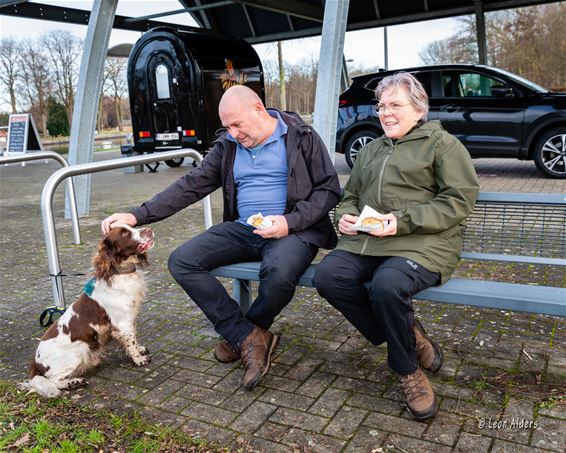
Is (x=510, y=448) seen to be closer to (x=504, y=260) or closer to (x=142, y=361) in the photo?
(x=504, y=260)

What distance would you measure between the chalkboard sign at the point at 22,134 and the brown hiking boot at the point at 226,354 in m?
14.6

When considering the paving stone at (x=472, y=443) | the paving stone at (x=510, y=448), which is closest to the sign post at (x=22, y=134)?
the paving stone at (x=472, y=443)

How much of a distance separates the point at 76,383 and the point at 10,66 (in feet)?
118

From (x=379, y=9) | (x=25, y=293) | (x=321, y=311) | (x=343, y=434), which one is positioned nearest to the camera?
(x=343, y=434)

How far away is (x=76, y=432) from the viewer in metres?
2.82

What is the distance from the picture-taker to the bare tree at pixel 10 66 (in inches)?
1320

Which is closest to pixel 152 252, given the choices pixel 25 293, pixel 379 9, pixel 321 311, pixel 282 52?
pixel 25 293

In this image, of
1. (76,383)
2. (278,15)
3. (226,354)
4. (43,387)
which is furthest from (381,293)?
(278,15)

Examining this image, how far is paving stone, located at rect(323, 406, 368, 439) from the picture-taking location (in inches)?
106

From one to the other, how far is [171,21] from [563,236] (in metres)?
14.5

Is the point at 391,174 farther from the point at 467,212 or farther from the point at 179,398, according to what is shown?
the point at 179,398

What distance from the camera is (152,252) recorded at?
616 cm

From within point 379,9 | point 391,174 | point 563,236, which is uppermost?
point 379,9

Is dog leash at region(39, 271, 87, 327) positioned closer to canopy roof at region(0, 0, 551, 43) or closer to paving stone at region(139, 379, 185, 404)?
paving stone at region(139, 379, 185, 404)
